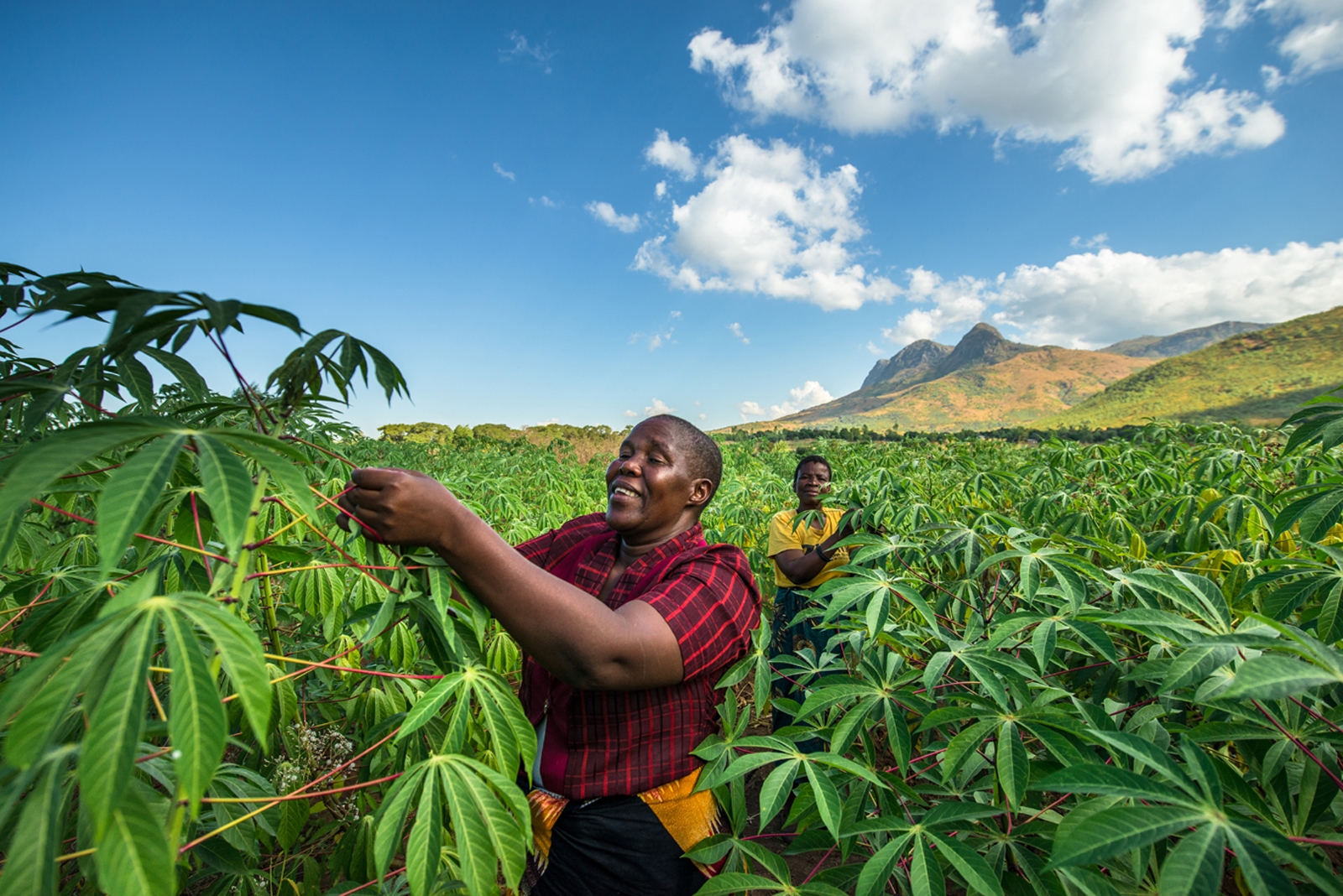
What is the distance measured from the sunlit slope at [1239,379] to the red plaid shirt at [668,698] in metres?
42.8

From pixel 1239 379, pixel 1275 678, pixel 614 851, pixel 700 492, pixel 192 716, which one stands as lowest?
pixel 614 851

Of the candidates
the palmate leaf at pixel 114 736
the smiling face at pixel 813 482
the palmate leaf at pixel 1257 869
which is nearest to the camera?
the palmate leaf at pixel 114 736

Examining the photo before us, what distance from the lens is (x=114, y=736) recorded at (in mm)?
451

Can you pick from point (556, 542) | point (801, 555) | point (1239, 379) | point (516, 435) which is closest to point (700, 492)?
point (556, 542)

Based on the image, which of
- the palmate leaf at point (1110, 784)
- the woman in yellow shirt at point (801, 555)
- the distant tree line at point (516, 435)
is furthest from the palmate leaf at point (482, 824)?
the distant tree line at point (516, 435)

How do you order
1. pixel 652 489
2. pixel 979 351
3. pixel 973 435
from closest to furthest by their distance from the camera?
pixel 652 489, pixel 973 435, pixel 979 351

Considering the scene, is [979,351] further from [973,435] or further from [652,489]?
[652,489]

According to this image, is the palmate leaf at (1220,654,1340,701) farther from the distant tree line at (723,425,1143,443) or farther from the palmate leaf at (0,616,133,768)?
the distant tree line at (723,425,1143,443)

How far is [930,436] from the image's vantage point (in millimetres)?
11906

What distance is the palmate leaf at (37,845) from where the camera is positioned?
46cm

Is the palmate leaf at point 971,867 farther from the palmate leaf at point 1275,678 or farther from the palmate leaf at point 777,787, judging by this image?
the palmate leaf at point 1275,678

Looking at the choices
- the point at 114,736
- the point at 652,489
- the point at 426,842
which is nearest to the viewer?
the point at 114,736

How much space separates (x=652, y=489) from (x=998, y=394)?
A: 9439 cm

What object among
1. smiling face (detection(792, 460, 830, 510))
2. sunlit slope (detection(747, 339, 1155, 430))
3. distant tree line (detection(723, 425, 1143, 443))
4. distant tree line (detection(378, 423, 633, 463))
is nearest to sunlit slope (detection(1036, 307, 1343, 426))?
sunlit slope (detection(747, 339, 1155, 430))
